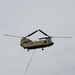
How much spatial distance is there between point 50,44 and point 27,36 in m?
9.38

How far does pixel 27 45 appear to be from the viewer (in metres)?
131

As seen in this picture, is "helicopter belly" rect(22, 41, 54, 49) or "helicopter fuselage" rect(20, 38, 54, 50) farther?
"helicopter fuselage" rect(20, 38, 54, 50)

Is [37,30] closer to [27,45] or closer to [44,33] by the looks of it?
[44,33]

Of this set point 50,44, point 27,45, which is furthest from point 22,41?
point 50,44

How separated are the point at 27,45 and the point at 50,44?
9.64 meters

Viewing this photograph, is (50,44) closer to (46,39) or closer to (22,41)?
(46,39)

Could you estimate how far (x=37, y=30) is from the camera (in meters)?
120

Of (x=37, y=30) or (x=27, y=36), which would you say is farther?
(x=27, y=36)

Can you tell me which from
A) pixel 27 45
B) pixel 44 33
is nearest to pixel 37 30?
pixel 44 33

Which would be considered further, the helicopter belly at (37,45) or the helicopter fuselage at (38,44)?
the helicopter fuselage at (38,44)

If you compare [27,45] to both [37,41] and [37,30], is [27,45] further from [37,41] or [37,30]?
[37,30]

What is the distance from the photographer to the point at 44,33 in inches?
4870

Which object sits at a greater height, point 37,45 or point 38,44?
point 38,44

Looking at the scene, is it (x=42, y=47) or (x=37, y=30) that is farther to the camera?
(x=42, y=47)
